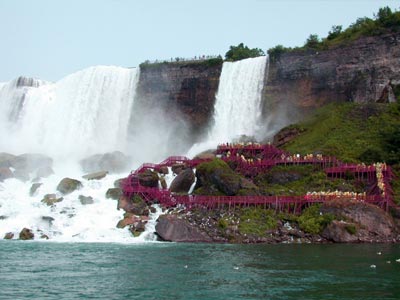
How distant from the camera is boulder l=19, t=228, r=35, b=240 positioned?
45.3m

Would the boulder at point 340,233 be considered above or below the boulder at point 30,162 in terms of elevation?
below

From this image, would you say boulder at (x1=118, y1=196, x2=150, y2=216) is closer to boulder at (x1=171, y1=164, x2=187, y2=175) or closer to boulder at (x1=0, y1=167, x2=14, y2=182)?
boulder at (x1=171, y1=164, x2=187, y2=175)

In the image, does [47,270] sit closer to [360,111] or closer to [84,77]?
[360,111]

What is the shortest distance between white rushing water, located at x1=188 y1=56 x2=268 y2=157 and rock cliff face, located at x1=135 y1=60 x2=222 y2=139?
2.52 m

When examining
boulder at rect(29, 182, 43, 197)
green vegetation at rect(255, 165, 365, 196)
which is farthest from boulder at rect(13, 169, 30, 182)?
green vegetation at rect(255, 165, 365, 196)

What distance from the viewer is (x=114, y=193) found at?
54.0m

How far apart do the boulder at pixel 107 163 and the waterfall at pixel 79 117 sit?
770cm

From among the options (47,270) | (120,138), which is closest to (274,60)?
(120,138)

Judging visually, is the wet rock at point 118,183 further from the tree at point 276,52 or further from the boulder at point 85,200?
the tree at point 276,52

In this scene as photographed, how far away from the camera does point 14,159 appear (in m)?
70.4

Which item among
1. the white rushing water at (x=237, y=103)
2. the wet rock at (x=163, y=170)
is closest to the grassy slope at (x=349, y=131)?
the white rushing water at (x=237, y=103)

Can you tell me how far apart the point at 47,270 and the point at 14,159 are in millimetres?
44993

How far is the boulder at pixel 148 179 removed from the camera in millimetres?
53953

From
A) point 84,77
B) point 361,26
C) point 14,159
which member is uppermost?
point 361,26
